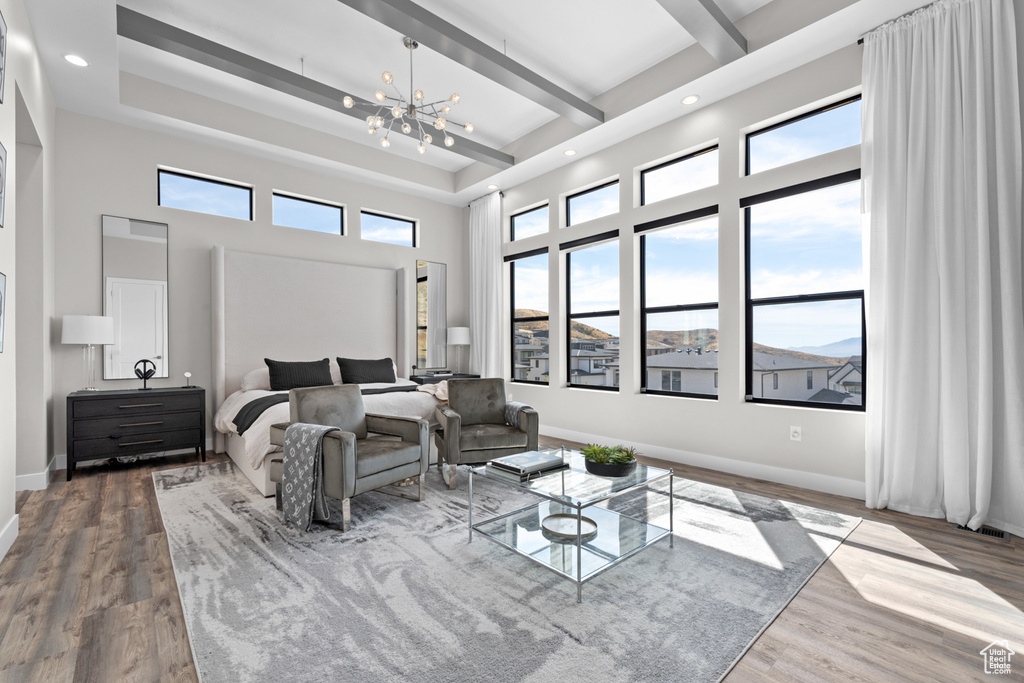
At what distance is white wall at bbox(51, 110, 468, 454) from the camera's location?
14.3 feet

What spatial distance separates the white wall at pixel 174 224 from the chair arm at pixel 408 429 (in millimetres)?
2544

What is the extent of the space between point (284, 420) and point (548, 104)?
11.6 ft

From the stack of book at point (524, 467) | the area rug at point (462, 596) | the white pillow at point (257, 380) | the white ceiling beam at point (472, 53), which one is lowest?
the area rug at point (462, 596)

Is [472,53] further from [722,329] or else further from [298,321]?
[298,321]

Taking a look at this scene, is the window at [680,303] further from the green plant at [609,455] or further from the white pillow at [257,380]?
the white pillow at [257,380]

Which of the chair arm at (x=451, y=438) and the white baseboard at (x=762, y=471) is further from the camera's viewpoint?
the chair arm at (x=451, y=438)

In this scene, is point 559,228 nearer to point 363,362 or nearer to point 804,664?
point 363,362

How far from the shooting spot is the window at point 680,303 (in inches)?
178

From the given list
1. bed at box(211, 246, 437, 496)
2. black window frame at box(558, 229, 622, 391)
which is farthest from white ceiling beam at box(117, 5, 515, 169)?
black window frame at box(558, 229, 622, 391)

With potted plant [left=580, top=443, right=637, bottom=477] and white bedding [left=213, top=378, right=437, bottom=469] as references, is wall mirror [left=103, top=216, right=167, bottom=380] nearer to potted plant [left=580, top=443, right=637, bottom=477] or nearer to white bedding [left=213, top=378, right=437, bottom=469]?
white bedding [left=213, top=378, right=437, bottom=469]

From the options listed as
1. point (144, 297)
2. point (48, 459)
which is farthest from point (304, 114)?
point (48, 459)

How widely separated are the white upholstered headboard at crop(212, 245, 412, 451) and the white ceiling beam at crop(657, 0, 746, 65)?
420 centimetres


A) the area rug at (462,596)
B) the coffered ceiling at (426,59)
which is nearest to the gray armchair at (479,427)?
the area rug at (462,596)

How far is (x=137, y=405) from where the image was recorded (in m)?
4.33
